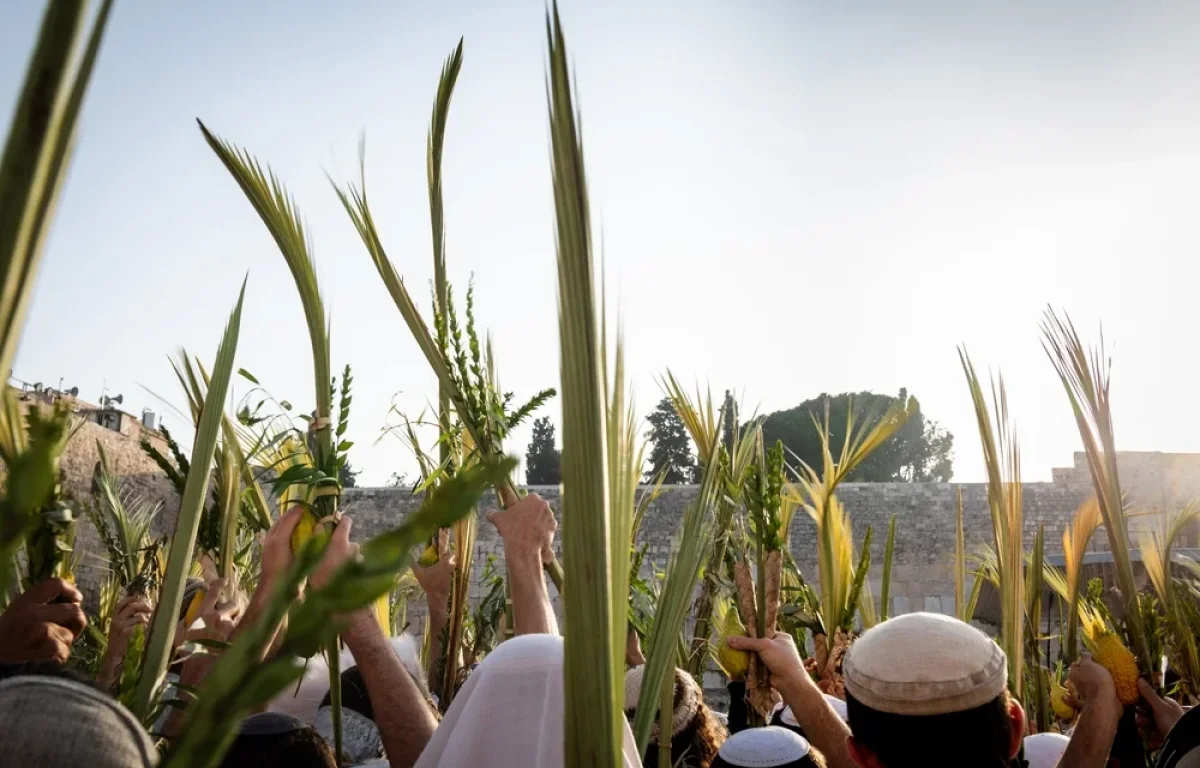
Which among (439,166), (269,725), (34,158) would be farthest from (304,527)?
(34,158)

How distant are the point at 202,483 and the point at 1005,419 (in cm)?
260

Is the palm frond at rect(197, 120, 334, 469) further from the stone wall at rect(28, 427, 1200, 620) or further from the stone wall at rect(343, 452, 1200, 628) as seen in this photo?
the stone wall at rect(343, 452, 1200, 628)

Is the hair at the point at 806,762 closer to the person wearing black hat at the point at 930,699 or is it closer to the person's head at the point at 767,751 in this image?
the person's head at the point at 767,751

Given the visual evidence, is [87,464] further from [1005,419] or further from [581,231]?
[581,231]

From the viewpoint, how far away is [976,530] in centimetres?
1308

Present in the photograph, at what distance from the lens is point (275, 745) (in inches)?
A: 54.1

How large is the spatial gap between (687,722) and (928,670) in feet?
3.46

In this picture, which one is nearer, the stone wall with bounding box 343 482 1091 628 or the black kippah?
the black kippah

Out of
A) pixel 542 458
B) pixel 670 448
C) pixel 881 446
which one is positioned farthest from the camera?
pixel 881 446

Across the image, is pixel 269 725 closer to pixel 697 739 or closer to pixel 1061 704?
pixel 697 739

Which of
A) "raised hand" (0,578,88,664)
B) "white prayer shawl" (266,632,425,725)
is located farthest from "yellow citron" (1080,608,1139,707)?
"raised hand" (0,578,88,664)

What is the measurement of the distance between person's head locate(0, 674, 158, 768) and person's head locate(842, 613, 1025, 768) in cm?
94

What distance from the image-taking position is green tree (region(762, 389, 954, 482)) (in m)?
28.7

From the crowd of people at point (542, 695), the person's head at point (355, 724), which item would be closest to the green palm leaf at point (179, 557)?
the crowd of people at point (542, 695)
